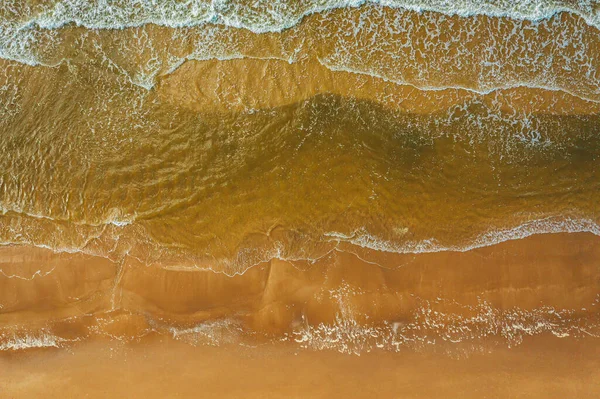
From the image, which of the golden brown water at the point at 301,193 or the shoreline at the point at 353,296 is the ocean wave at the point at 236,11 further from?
the shoreline at the point at 353,296

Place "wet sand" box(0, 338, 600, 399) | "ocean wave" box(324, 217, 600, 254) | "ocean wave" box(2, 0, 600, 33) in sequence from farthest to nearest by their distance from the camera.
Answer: "ocean wave" box(2, 0, 600, 33)
"ocean wave" box(324, 217, 600, 254)
"wet sand" box(0, 338, 600, 399)

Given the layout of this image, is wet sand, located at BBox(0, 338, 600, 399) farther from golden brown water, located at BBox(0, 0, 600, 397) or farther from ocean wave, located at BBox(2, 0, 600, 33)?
ocean wave, located at BBox(2, 0, 600, 33)

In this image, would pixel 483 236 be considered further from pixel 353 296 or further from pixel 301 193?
pixel 301 193

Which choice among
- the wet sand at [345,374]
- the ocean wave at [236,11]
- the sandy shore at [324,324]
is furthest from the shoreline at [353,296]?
the ocean wave at [236,11]

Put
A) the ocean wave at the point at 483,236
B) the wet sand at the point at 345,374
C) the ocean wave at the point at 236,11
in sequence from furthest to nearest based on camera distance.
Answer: the ocean wave at the point at 236,11 < the ocean wave at the point at 483,236 < the wet sand at the point at 345,374

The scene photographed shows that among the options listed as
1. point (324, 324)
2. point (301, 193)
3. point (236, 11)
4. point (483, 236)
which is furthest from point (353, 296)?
point (236, 11)

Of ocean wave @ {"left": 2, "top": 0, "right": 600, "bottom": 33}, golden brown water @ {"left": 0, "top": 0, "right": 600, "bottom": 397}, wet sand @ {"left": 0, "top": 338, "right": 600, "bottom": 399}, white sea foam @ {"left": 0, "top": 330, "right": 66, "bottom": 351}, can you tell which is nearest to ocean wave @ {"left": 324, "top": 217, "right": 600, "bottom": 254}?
golden brown water @ {"left": 0, "top": 0, "right": 600, "bottom": 397}

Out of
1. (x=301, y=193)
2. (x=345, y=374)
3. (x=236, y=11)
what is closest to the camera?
(x=345, y=374)

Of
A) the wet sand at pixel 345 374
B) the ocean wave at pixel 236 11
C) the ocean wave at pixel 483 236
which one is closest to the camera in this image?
the wet sand at pixel 345 374

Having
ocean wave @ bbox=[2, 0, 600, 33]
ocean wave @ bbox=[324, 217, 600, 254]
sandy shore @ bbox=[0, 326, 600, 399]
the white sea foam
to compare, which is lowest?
the white sea foam
